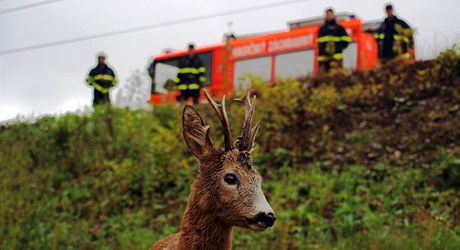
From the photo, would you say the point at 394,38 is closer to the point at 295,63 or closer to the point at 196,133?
the point at 295,63

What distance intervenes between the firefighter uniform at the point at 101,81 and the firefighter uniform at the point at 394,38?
6062 millimetres

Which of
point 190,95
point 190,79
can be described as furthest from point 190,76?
point 190,95

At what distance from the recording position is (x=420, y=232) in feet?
33.8

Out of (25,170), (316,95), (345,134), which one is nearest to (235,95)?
(316,95)

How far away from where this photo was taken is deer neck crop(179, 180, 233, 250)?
4.81 m

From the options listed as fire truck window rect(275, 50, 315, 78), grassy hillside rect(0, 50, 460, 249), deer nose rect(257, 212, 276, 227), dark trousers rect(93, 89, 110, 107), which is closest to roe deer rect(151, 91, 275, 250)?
deer nose rect(257, 212, 276, 227)

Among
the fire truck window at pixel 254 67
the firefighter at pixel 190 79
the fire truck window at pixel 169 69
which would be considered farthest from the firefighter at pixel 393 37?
the fire truck window at pixel 169 69

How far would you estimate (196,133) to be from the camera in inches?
189

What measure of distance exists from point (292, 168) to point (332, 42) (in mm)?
4338

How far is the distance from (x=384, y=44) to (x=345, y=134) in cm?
342

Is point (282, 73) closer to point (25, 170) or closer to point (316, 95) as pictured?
point (316, 95)

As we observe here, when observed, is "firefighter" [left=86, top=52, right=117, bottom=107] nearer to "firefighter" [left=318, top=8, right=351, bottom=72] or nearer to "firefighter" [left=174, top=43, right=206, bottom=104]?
"firefighter" [left=174, top=43, right=206, bottom=104]

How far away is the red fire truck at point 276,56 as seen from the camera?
59.5ft

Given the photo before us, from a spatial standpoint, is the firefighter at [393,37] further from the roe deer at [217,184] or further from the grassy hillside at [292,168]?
the roe deer at [217,184]
